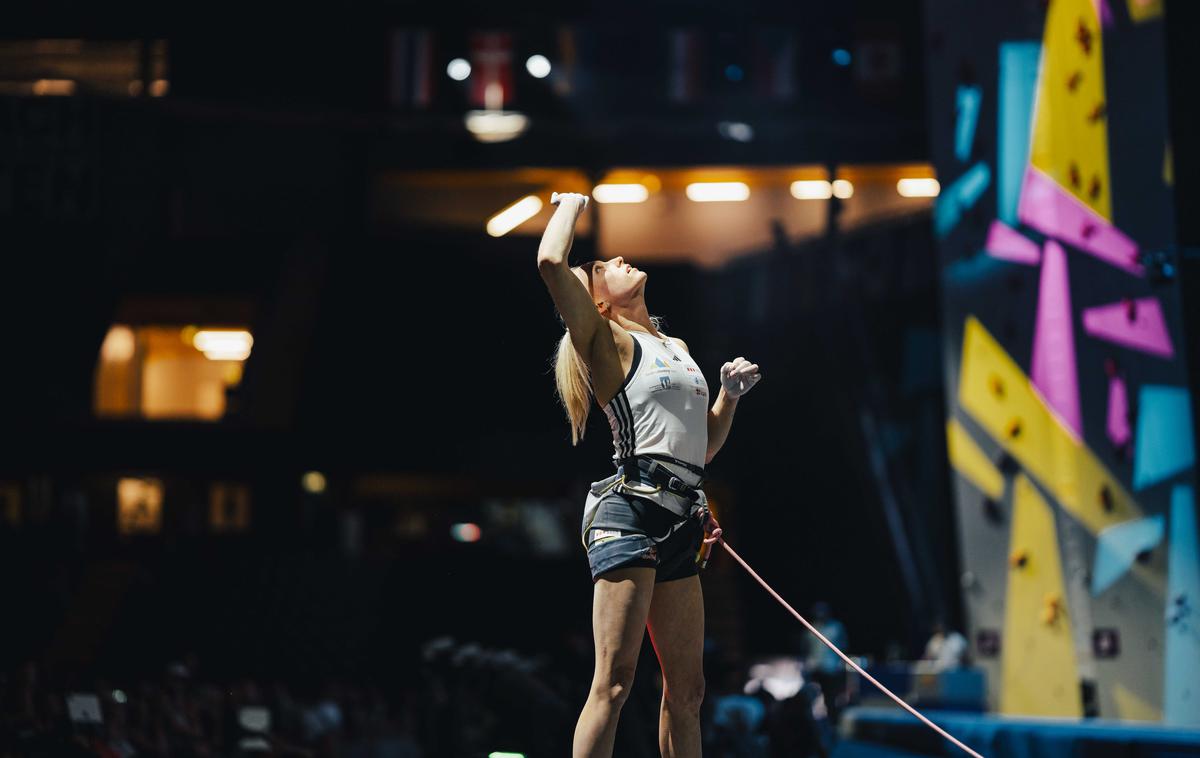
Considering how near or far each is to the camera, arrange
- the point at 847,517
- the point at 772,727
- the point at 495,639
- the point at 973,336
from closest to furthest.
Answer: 1. the point at 772,727
2. the point at 973,336
3. the point at 495,639
4. the point at 847,517

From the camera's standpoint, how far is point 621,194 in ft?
80.1

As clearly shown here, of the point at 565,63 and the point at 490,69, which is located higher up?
the point at 565,63

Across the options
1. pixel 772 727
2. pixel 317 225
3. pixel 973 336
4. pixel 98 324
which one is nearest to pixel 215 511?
pixel 98 324

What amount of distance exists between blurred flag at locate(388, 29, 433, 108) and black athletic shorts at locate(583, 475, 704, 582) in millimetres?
20013

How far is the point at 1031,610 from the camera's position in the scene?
33.6 feet

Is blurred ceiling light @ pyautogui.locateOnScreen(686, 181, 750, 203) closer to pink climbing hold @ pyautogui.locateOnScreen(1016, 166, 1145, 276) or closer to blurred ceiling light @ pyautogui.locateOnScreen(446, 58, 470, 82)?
blurred ceiling light @ pyautogui.locateOnScreen(446, 58, 470, 82)

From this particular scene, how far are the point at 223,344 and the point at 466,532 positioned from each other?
21.3ft

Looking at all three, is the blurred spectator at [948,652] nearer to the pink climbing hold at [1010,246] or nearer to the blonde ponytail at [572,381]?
the pink climbing hold at [1010,246]

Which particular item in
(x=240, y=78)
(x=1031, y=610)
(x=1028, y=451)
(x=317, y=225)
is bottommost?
(x=1031, y=610)

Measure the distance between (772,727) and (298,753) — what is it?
266cm

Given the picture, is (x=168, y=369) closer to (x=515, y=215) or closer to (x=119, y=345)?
(x=119, y=345)

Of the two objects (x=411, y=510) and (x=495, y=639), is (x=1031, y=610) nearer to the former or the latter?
(x=495, y=639)

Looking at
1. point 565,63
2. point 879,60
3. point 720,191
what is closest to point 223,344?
point 565,63

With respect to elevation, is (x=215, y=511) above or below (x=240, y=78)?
below
